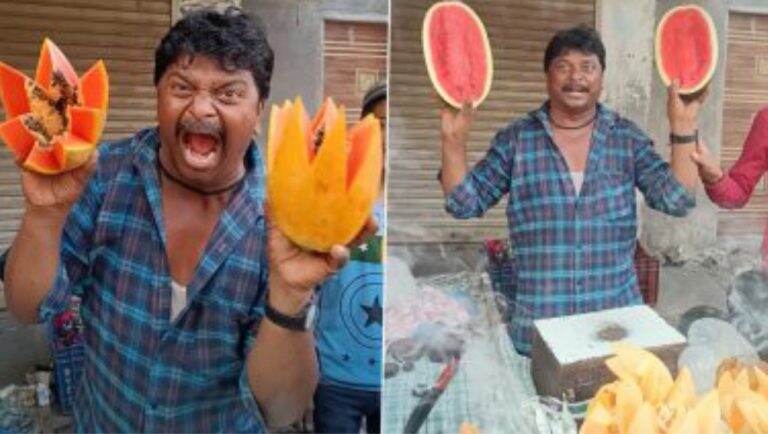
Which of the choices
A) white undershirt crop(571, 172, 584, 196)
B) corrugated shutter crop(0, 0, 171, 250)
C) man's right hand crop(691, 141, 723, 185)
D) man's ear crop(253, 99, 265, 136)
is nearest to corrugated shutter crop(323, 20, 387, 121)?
man's ear crop(253, 99, 265, 136)

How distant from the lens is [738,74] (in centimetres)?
A: 284

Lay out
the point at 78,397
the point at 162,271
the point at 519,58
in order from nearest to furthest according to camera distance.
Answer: the point at 162,271
the point at 78,397
the point at 519,58

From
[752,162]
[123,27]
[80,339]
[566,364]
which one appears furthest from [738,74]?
[80,339]

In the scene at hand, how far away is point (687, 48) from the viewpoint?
9.20ft

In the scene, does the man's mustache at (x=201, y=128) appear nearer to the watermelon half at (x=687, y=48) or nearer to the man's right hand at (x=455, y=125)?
the man's right hand at (x=455, y=125)

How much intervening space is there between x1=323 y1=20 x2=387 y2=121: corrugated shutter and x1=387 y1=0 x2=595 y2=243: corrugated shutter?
0.08 meters

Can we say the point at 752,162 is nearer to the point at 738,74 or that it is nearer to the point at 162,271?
the point at 738,74

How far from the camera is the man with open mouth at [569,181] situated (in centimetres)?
271

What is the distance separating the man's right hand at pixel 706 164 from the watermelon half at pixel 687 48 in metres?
0.18

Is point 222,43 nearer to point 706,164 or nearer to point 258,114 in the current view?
point 258,114

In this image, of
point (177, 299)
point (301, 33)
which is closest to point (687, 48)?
point (301, 33)

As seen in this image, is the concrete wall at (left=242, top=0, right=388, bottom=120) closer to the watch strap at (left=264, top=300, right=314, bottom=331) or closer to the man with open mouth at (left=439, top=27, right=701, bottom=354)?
the man with open mouth at (left=439, top=27, right=701, bottom=354)

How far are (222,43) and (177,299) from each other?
2.13 feet

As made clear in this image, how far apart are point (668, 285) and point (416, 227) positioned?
848mm
